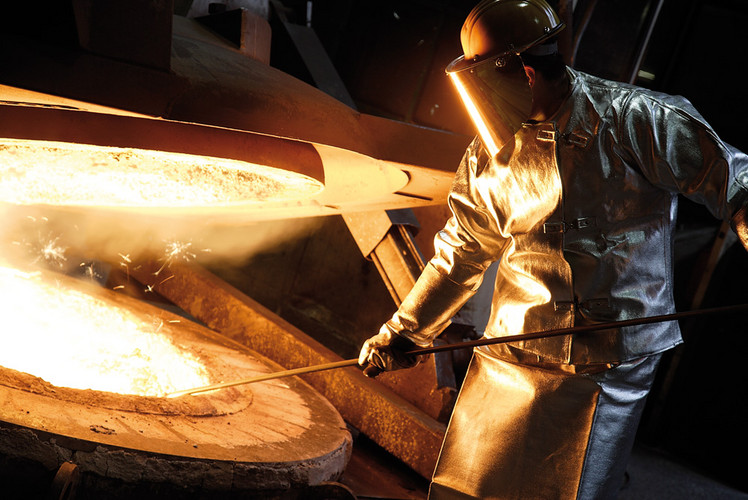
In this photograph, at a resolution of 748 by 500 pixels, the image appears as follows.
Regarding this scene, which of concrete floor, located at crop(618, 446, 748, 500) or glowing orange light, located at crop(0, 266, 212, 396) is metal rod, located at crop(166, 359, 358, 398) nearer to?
glowing orange light, located at crop(0, 266, 212, 396)

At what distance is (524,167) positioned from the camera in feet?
6.46

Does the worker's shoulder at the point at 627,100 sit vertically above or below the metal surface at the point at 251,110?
above

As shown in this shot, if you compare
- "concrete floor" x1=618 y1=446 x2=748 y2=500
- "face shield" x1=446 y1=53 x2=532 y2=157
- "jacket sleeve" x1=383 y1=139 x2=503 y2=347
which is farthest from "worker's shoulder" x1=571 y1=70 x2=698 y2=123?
"concrete floor" x1=618 y1=446 x2=748 y2=500

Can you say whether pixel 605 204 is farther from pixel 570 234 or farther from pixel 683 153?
pixel 683 153

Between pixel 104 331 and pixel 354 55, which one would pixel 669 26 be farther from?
pixel 104 331

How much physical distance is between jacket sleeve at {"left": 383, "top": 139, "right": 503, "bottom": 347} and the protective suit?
174 millimetres

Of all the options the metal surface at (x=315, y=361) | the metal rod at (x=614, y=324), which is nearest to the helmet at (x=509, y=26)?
the metal rod at (x=614, y=324)

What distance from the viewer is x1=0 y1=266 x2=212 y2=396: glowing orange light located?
2.83 metres

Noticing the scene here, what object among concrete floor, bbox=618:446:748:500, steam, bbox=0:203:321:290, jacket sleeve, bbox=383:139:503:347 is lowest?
concrete floor, bbox=618:446:748:500

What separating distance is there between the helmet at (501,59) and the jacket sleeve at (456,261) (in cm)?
22

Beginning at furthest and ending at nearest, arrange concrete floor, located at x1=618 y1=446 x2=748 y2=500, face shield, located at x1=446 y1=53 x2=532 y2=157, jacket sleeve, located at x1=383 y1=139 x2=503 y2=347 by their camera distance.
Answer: concrete floor, located at x1=618 y1=446 x2=748 y2=500
jacket sleeve, located at x1=383 y1=139 x2=503 y2=347
face shield, located at x1=446 y1=53 x2=532 y2=157

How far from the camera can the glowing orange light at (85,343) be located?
111 inches

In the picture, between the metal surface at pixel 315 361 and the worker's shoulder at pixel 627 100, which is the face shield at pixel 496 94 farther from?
the metal surface at pixel 315 361

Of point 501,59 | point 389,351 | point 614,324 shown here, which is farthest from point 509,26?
point 389,351
